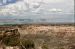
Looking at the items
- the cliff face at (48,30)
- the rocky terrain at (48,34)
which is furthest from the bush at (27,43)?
the cliff face at (48,30)

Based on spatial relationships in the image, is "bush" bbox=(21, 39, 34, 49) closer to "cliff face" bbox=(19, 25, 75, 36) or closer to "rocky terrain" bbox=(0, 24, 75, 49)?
"rocky terrain" bbox=(0, 24, 75, 49)

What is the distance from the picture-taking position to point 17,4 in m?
5.78

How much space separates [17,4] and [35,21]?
2.31 ft

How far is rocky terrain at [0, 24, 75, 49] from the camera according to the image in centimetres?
554

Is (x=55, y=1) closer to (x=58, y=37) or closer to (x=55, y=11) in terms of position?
(x=55, y=11)

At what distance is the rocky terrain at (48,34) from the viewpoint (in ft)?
18.2

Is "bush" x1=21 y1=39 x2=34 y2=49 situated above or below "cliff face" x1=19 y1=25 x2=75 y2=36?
below

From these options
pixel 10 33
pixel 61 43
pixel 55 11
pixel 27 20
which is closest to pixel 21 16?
pixel 27 20

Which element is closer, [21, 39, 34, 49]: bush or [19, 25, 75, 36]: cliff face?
[21, 39, 34, 49]: bush

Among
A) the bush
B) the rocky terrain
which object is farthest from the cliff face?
the bush

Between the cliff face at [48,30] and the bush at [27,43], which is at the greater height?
the cliff face at [48,30]

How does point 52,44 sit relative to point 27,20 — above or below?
below

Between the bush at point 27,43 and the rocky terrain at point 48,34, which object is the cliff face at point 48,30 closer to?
the rocky terrain at point 48,34

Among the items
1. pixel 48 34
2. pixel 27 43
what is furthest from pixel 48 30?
pixel 27 43
